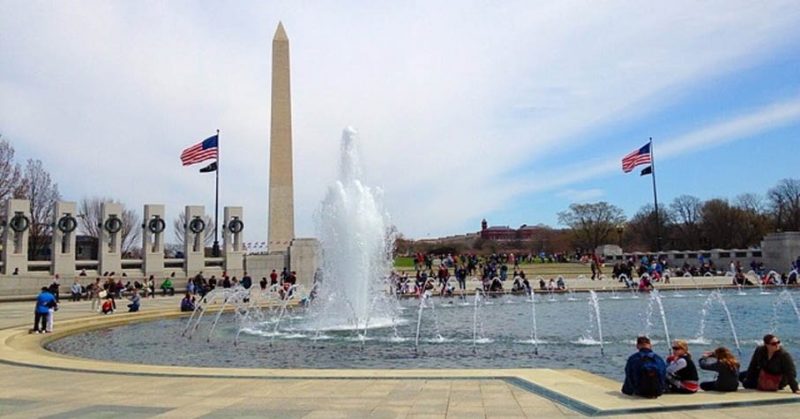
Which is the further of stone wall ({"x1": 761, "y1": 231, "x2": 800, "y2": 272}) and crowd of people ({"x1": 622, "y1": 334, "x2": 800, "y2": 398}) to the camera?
stone wall ({"x1": 761, "y1": 231, "x2": 800, "y2": 272})

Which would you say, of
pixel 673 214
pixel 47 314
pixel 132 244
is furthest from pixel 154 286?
pixel 673 214

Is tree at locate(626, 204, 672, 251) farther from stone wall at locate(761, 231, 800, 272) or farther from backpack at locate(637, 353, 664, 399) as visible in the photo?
backpack at locate(637, 353, 664, 399)

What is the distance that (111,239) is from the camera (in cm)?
4006

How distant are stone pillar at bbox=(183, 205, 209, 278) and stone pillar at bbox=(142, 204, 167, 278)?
4.90ft

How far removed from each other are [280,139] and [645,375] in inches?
1381

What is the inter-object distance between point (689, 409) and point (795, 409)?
3.78ft

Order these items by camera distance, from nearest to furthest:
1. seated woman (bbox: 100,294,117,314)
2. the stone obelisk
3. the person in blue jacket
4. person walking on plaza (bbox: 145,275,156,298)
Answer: the person in blue jacket, seated woman (bbox: 100,294,117,314), person walking on plaza (bbox: 145,275,156,298), the stone obelisk

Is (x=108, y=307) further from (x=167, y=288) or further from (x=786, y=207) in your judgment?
(x=786, y=207)

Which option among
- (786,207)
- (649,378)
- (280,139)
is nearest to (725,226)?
(786,207)

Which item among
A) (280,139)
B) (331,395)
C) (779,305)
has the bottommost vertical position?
(779,305)

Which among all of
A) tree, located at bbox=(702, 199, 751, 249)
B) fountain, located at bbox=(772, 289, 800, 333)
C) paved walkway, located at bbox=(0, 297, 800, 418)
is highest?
tree, located at bbox=(702, 199, 751, 249)

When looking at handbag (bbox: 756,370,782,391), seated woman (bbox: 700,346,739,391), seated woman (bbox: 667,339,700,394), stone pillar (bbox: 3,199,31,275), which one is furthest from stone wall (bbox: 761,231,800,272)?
stone pillar (bbox: 3,199,31,275)

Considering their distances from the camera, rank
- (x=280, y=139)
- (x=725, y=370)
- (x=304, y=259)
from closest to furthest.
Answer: (x=725, y=370) < (x=304, y=259) < (x=280, y=139)

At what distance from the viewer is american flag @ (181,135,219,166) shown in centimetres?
4050
